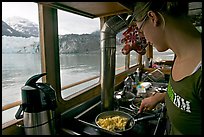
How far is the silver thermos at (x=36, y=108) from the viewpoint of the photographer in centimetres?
85

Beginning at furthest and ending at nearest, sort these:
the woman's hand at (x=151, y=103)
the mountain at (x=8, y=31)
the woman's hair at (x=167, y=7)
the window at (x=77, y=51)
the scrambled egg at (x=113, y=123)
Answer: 1. the window at (x=77, y=51)
2. the woman's hand at (x=151, y=103)
3. the scrambled egg at (x=113, y=123)
4. the mountain at (x=8, y=31)
5. the woman's hair at (x=167, y=7)

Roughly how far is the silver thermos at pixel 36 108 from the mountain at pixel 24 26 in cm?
40

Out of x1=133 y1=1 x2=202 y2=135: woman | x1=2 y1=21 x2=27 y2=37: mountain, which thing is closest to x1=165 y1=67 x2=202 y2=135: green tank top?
x1=133 y1=1 x2=202 y2=135: woman

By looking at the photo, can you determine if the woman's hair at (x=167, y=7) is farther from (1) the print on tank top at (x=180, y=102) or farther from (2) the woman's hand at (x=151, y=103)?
(2) the woman's hand at (x=151, y=103)

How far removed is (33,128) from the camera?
89cm

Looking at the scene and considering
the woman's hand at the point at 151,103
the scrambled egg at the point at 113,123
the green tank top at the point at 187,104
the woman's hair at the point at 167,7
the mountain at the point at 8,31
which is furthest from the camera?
the woman's hand at the point at 151,103

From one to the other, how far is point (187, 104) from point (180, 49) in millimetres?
279

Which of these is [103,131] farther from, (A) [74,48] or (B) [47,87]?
(A) [74,48]

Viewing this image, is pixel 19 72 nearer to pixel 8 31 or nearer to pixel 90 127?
pixel 8 31

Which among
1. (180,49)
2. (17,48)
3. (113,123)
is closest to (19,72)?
(17,48)

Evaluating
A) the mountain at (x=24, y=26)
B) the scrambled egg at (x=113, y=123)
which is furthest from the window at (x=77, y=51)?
the scrambled egg at (x=113, y=123)

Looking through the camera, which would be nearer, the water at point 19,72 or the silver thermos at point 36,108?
the silver thermos at point 36,108

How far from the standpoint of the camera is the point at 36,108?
0.86 metres

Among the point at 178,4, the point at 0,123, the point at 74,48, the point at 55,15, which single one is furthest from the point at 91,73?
the point at 178,4
